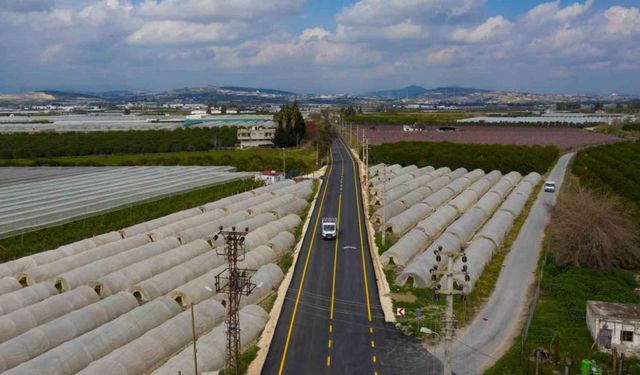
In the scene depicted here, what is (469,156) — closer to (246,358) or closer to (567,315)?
(567,315)

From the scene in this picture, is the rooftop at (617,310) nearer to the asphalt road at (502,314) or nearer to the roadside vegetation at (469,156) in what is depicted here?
the asphalt road at (502,314)

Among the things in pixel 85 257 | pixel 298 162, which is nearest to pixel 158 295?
→ pixel 85 257

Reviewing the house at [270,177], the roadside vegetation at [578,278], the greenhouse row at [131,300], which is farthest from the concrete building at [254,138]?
the roadside vegetation at [578,278]

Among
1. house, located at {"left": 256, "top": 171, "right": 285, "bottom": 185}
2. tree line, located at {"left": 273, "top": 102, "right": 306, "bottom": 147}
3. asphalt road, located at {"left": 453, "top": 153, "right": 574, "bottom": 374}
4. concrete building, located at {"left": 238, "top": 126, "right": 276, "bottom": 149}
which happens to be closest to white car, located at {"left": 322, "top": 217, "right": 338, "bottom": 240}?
asphalt road, located at {"left": 453, "top": 153, "right": 574, "bottom": 374}

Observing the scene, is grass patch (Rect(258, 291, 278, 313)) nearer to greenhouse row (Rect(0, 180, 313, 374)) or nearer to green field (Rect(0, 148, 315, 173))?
greenhouse row (Rect(0, 180, 313, 374))

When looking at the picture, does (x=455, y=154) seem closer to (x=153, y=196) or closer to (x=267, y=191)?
(x=267, y=191)
